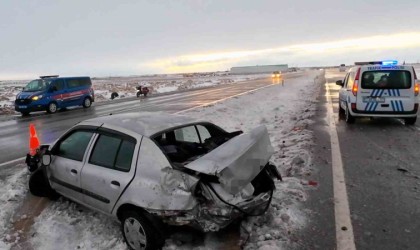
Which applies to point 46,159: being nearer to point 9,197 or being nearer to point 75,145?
point 75,145

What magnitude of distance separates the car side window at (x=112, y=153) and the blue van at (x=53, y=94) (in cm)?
1839

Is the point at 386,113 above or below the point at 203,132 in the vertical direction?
below

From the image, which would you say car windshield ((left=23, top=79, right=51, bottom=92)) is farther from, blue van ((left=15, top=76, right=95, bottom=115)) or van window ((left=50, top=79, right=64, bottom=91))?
van window ((left=50, top=79, right=64, bottom=91))

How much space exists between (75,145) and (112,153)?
0.97 metres

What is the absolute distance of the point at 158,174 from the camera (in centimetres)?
410

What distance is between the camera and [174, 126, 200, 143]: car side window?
538cm

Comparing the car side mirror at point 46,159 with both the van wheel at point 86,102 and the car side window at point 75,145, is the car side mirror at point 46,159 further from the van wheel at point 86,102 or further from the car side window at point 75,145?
the van wheel at point 86,102

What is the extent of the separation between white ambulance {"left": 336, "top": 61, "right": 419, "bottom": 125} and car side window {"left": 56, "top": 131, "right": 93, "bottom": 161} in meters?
9.28

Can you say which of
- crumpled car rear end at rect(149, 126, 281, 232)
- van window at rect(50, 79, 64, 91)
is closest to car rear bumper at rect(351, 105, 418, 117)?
crumpled car rear end at rect(149, 126, 281, 232)

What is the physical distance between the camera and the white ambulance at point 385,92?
11.7 meters

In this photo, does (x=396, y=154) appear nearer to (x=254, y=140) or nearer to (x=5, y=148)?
(x=254, y=140)

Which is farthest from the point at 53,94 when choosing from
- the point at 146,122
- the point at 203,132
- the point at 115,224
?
the point at 146,122

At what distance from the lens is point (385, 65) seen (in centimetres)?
1191

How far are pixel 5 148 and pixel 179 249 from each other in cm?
847
